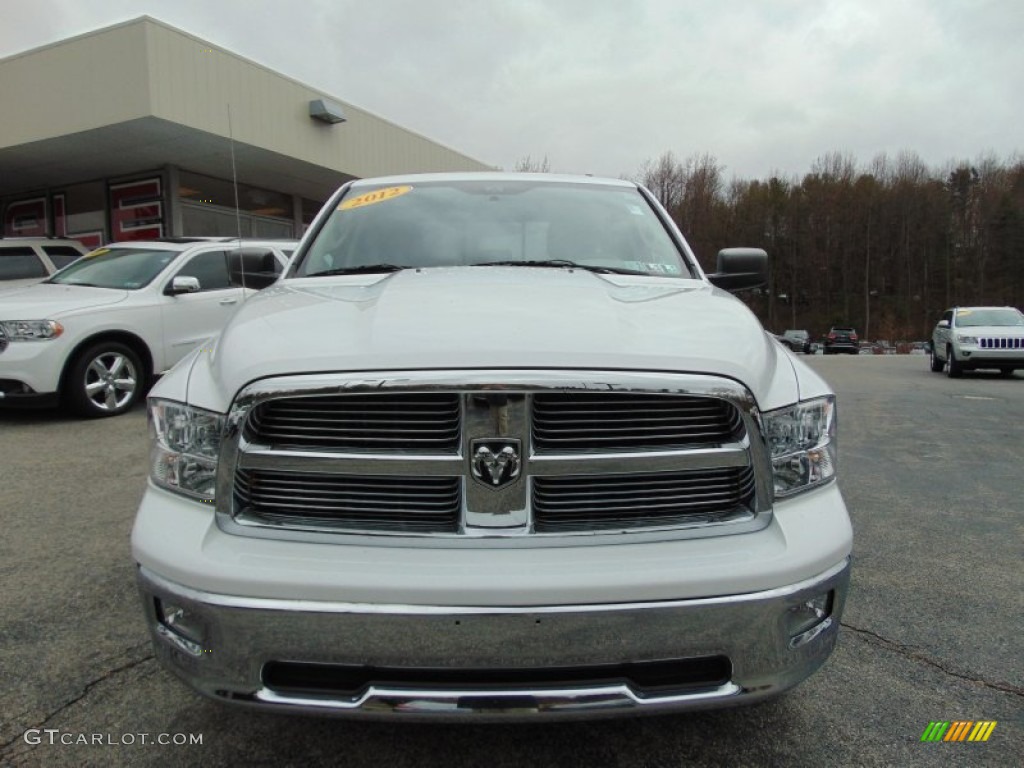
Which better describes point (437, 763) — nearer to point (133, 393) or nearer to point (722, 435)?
point (722, 435)

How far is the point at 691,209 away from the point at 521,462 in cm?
5808

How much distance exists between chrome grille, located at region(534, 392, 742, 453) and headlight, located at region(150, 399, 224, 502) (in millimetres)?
811

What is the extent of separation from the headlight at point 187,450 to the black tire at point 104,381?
529 centimetres

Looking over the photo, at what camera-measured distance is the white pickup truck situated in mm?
1438

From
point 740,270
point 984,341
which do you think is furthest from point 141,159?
point 984,341

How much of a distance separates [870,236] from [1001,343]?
5262 cm

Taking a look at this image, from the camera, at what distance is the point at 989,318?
578 inches

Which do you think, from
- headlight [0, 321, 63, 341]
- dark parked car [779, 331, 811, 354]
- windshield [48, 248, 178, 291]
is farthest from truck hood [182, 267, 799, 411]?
dark parked car [779, 331, 811, 354]

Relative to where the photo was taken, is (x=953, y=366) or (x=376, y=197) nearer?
(x=376, y=197)

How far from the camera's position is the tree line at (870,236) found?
55.4 m

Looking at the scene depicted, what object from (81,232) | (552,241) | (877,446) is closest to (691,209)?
(81,232)

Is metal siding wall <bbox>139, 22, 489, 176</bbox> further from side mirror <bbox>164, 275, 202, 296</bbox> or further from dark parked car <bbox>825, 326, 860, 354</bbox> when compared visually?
dark parked car <bbox>825, 326, 860, 354</bbox>

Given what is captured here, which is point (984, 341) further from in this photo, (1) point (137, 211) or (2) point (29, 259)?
(1) point (137, 211)

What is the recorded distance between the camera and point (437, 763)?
179 cm
